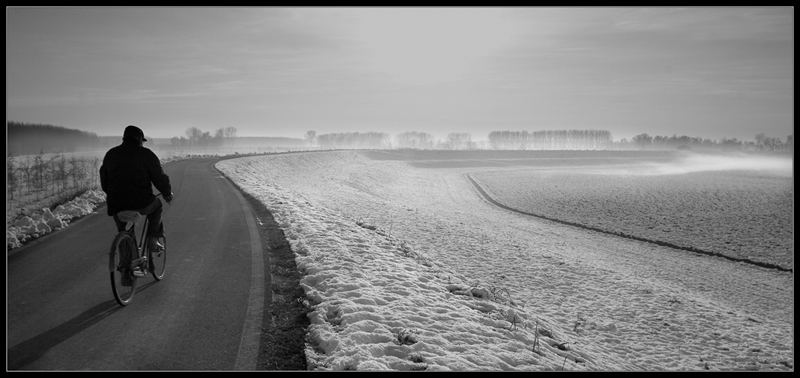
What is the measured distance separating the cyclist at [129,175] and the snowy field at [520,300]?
320 centimetres

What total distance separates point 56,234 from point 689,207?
121 ft

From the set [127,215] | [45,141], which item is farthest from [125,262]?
[45,141]

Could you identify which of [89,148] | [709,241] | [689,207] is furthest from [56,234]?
[89,148]

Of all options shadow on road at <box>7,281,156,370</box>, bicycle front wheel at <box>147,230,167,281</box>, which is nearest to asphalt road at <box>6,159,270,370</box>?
shadow on road at <box>7,281,156,370</box>

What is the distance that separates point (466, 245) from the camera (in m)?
17.4

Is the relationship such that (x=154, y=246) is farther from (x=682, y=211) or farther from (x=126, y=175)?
Answer: (x=682, y=211)

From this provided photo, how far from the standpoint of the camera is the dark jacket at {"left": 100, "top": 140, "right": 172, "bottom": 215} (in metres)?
6.50

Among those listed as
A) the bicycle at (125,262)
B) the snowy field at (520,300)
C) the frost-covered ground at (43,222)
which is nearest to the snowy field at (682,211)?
the snowy field at (520,300)

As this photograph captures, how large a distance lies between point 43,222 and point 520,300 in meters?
13.5

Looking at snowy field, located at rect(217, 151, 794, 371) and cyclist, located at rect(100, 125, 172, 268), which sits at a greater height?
cyclist, located at rect(100, 125, 172, 268)

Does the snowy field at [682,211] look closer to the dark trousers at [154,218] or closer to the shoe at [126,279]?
the dark trousers at [154,218]

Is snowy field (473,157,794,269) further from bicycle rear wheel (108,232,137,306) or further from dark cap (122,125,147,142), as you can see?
dark cap (122,125,147,142)

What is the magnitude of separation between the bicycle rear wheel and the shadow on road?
0.68 ft
